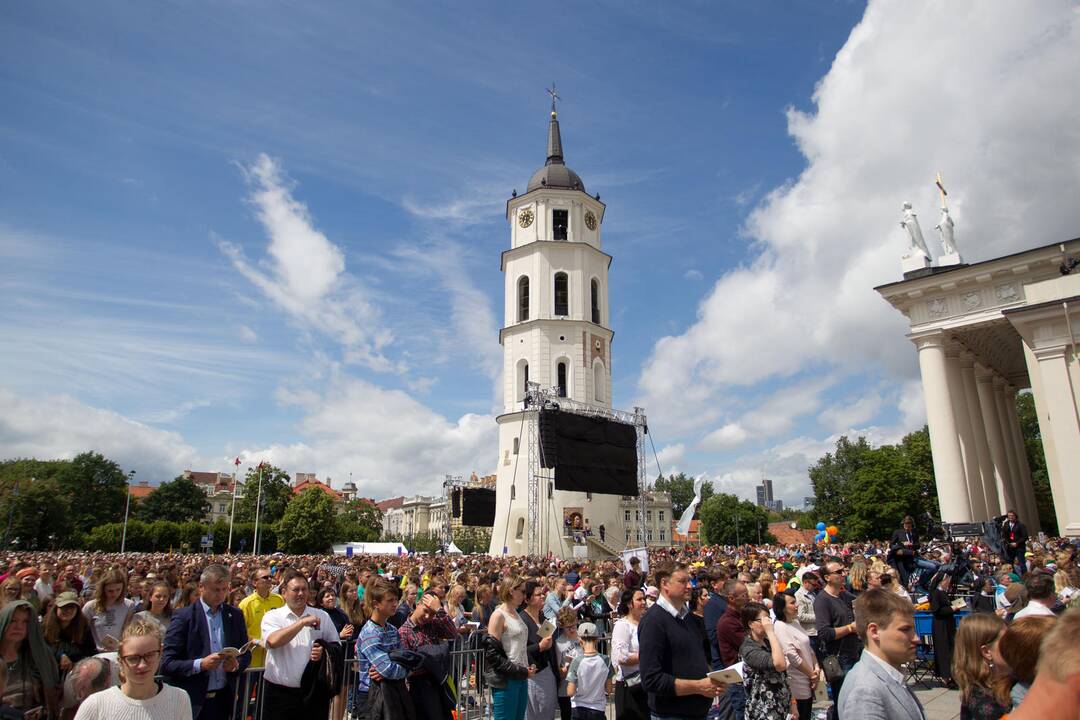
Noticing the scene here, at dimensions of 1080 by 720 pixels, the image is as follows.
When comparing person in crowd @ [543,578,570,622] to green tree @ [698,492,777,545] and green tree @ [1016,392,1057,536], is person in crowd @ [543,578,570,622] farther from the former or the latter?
green tree @ [698,492,777,545]

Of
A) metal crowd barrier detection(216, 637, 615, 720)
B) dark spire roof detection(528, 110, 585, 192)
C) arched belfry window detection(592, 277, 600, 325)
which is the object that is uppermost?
dark spire roof detection(528, 110, 585, 192)

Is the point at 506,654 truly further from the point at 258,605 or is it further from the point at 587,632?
the point at 258,605

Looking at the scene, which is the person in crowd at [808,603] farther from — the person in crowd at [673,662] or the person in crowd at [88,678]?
the person in crowd at [88,678]

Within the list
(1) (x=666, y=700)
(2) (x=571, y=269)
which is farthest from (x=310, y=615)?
(2) (x=571, y=269)

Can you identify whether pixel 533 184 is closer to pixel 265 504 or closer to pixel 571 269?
pixel 571 269

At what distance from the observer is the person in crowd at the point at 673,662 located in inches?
180

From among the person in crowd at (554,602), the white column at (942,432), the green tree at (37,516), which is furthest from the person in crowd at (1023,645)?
the green tree at (37,516)

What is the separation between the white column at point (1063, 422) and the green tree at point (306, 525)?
6228 centimetres

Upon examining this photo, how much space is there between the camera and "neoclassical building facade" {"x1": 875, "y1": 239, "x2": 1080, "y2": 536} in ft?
67.1

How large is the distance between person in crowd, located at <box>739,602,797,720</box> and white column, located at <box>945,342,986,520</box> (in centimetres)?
2280

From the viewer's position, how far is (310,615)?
538cm

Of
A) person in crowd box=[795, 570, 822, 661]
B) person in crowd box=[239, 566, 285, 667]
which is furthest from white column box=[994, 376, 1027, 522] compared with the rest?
person in crowd box=[239, 566, 285, 667]

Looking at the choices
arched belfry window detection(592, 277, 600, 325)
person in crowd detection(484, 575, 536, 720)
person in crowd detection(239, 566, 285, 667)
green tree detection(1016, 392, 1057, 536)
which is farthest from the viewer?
green tree detection(1016, 392, 1057, 536)

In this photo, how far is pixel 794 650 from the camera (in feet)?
19.0
